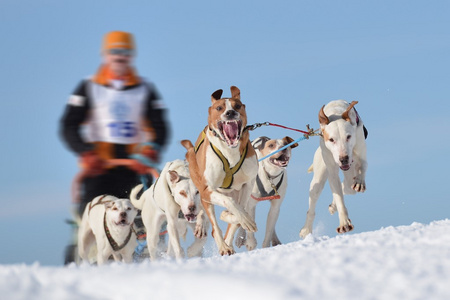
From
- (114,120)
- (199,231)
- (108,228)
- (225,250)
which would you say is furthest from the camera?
(108,228)

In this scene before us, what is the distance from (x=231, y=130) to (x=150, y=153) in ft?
6.60

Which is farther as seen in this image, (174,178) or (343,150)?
(174,178)

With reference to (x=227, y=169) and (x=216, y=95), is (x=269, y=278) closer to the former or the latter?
(x=227, y=169)

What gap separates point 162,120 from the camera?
10461mm

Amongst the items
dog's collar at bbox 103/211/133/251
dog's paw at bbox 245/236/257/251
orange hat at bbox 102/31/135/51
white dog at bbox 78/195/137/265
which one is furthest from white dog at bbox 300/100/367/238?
dog's collar at bbox 103/211/133/251

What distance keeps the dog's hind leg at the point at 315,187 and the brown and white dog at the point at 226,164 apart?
1785 mm

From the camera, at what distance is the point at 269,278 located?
471cm

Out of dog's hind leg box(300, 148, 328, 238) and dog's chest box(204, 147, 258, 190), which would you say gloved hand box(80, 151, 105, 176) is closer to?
dog's chest box(204, 147, 258, 190)

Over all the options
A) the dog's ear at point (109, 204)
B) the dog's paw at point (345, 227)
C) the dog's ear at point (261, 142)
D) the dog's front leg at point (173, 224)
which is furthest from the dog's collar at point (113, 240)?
the dog's paw at point (345, 227)

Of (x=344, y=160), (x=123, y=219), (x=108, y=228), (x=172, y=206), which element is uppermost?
(x=344, y=160)

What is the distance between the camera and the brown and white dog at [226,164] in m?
8.62

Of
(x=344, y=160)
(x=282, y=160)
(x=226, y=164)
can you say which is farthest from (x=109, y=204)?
(x=344, y=160)

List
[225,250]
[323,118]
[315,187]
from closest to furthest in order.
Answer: [225,250] < [323,118] < [315,187]

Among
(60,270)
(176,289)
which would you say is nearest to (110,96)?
(60,270)
